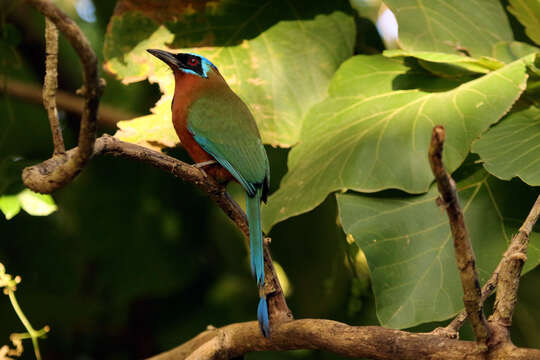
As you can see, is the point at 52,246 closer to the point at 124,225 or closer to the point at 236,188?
the point at 124,225

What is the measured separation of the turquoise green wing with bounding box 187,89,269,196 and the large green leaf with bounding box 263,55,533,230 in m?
0.28

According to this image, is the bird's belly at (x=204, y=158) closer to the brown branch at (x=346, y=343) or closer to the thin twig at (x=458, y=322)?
the brown branch at (x=346, y=343)

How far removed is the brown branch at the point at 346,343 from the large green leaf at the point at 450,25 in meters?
1.12

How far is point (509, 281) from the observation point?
1.36 m

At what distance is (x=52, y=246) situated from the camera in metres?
3.37

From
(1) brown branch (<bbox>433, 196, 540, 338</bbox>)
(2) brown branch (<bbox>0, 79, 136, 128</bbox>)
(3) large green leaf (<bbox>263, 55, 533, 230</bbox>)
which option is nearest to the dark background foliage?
(2) brown branch (<bbox>0, 79, 136, 128</bbox>)

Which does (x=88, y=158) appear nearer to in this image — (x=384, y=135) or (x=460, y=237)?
(x=460, y=237)

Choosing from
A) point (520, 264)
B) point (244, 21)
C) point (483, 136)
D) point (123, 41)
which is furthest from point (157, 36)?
point (520, 264)

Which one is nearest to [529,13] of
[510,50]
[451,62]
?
[510,50]

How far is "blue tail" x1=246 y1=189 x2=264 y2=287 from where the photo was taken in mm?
1630

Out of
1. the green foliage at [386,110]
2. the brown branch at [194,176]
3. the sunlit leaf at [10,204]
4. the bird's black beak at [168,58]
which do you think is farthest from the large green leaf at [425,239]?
the sunlit leaf at [10,204]

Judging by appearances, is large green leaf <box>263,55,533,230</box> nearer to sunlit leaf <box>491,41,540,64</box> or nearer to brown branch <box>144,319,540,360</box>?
sunlit leaf <box>491,41,540,64</box>

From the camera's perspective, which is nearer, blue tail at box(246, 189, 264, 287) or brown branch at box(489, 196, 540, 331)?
brown branch at box(489, 196, 540, 331)

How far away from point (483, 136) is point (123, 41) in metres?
1.35
